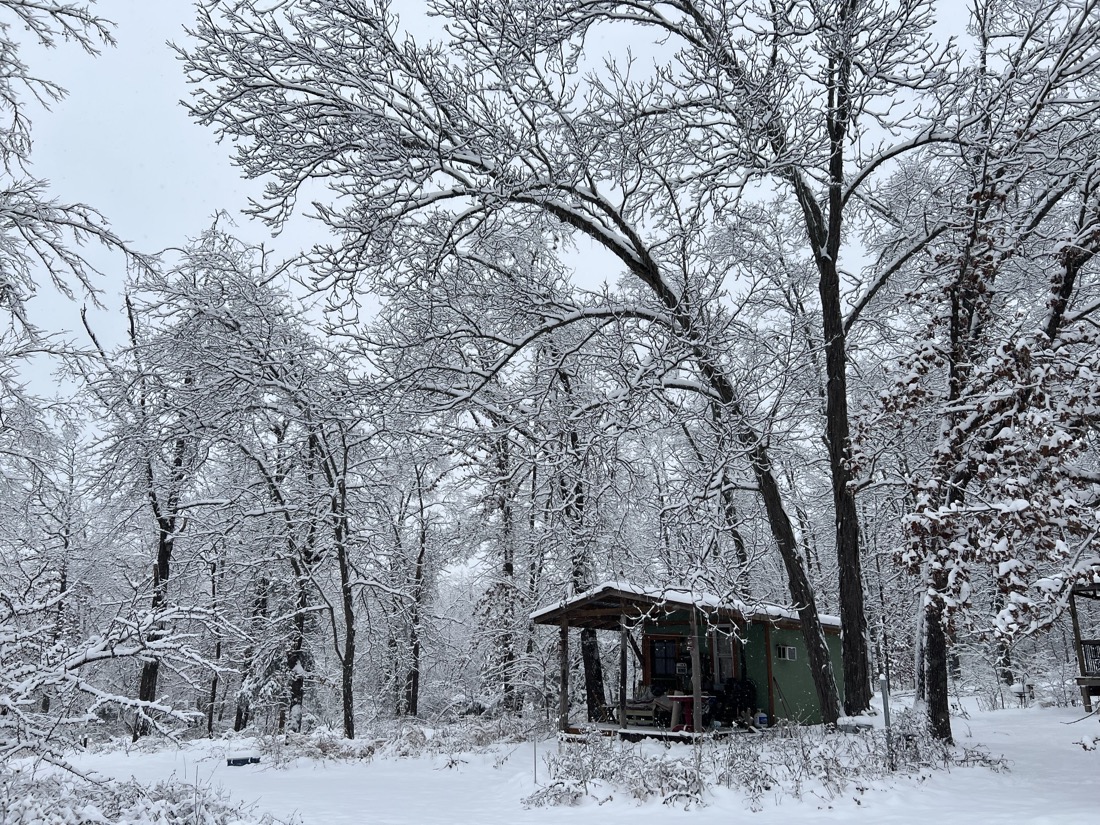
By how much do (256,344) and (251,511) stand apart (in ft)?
19.9

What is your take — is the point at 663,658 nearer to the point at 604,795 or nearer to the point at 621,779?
the point at 621,779

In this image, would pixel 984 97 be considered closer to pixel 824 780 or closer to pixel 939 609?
pixel 939 609

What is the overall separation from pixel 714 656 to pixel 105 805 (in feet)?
46.9

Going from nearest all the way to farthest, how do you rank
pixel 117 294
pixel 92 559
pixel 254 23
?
pixel 254 23
pixel 117 294
pixel 92 559

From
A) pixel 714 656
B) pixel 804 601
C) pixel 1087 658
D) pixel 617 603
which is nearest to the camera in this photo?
pixel 804 601

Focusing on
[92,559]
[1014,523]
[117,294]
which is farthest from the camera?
[92,559]

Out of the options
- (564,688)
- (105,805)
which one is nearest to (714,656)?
(564,688)

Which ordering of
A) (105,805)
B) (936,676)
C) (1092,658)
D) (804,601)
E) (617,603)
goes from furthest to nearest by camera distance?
(1092,658) < (617,603) < (804,601) < (936,676) < (105,805)

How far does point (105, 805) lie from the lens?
21.7 ft

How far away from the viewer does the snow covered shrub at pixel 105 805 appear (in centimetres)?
578

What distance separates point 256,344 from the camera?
52.4 feet

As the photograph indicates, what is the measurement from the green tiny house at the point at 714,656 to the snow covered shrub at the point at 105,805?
950 cm

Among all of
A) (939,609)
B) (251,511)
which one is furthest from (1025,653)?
(251,511)

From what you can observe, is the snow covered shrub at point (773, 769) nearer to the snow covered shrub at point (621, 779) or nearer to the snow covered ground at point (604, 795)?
the snow covered shrub at point (621, 779)
